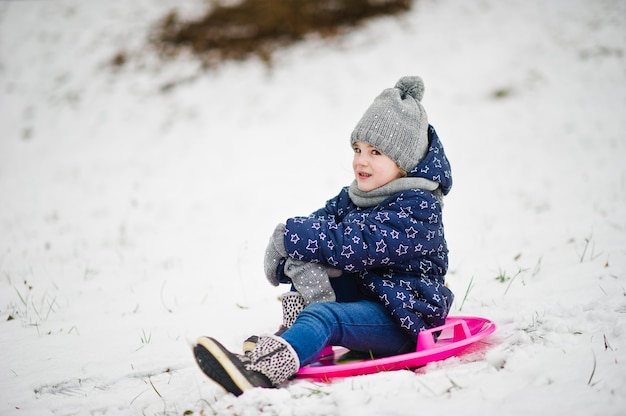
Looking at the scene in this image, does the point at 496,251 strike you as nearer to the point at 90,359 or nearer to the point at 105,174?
the point at 90,359

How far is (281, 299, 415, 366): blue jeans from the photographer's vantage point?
7.34 ft

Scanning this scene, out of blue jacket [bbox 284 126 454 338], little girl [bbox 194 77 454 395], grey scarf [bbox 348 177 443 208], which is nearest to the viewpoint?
little girl [bbox 194 77 454 395]

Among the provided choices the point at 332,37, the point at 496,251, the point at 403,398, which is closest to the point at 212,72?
the point at 332,37

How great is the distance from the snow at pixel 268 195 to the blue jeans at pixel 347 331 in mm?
215

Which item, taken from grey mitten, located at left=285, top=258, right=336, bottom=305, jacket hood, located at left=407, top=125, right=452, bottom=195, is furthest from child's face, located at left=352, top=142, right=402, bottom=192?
grey mitten, located at left=285, top=258, right=336, bottom=305

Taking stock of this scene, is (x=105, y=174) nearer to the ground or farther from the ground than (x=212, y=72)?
nearer to the ground

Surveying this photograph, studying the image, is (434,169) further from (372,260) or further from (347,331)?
(347,331)

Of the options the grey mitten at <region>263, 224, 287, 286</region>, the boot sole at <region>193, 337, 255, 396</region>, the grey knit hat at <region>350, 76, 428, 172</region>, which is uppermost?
the grey knit hat at <region>350, 76, 428, 172</region>

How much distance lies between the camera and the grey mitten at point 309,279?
2506 millimetres

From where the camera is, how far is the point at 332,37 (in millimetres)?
12031

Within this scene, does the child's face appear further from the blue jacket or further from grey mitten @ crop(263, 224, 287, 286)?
grey mitten @ crop(263, 224, 287, 286)

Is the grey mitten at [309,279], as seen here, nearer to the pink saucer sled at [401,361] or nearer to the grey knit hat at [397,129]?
the pink saucer sled at [401,361]

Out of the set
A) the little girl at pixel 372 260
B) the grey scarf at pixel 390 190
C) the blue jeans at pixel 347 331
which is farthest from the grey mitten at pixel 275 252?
the grey scarf at pixel 390 190

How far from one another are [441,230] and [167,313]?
201 cm
